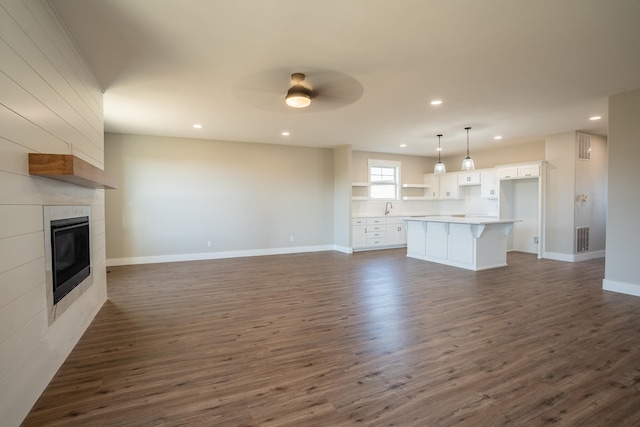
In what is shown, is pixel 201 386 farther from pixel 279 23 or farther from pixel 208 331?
pixel 279 23

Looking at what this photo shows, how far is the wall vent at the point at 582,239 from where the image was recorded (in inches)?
254

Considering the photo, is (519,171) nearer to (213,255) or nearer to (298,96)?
(298,96)

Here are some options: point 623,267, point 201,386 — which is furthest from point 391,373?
point 623,267

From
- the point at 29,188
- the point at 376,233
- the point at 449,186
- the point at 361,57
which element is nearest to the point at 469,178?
the point at 449,186

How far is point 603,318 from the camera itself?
332 cm

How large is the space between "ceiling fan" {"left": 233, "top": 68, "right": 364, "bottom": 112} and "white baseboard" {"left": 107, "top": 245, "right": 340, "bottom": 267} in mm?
3839

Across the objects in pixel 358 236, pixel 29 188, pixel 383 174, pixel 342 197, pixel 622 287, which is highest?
pixel 383 174

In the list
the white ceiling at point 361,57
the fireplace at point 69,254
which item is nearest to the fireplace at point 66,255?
the fireplace at point 69,254

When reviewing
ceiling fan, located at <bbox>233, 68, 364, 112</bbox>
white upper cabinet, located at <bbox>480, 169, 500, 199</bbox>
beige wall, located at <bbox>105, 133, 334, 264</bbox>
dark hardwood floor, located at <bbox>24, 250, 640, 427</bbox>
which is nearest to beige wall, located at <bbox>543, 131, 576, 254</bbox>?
white upper cabinet, located at <bbox>480, 169, 500, 199</bbox>

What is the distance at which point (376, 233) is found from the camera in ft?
27.2

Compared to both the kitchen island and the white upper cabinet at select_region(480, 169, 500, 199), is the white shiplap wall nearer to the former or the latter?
the kitchen island

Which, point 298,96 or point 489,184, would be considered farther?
point 489,184

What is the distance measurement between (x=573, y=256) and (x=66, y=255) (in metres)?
8.27

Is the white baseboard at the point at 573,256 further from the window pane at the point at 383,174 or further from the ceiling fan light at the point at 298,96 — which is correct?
the ceiling fan light at the point at 298,96
